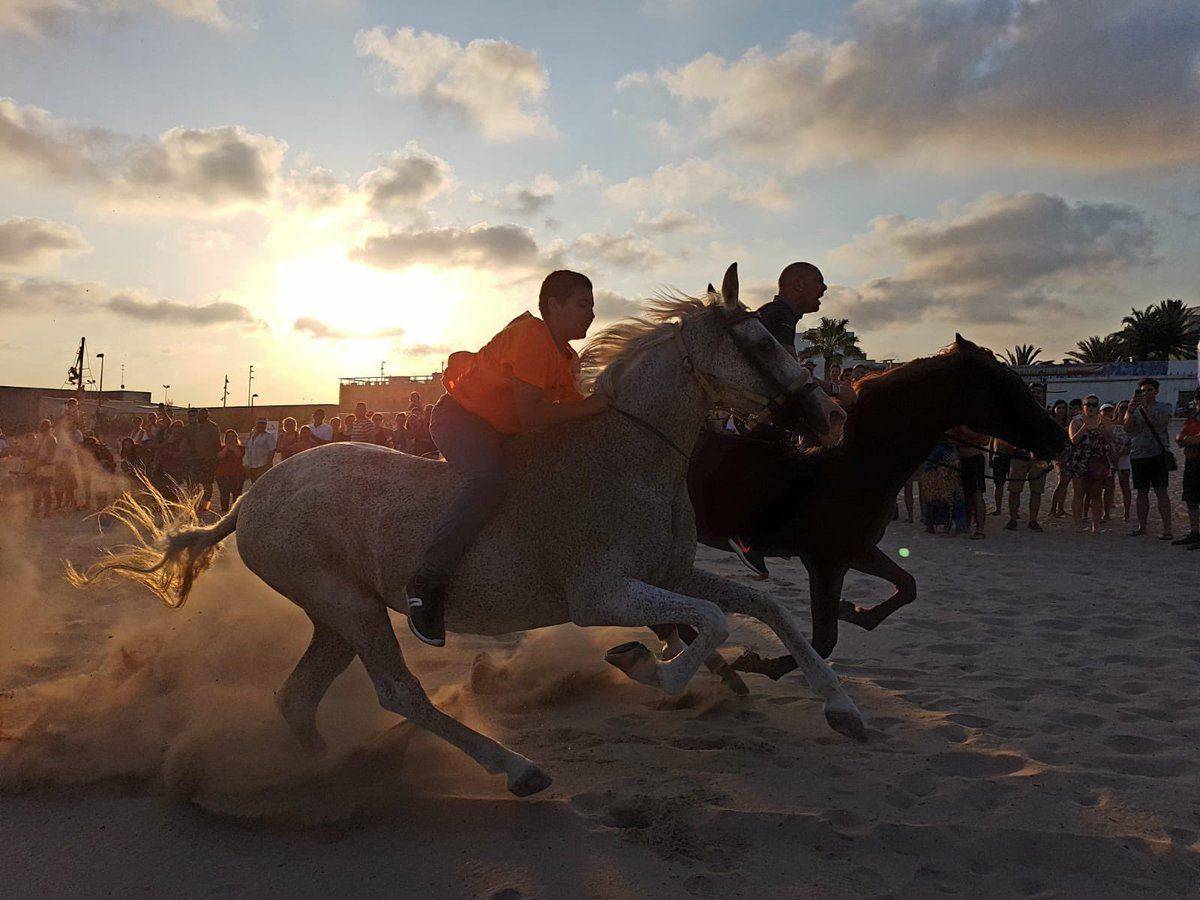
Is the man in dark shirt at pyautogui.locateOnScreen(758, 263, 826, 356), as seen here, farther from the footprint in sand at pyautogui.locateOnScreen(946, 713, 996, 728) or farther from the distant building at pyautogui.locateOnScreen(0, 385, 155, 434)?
the distant building at pyautogui.locateOnScreen(0, 385, 155, 434)

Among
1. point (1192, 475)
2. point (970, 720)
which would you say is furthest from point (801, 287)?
point (1192, 475)

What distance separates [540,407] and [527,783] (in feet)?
5.11

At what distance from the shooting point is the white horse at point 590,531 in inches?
140

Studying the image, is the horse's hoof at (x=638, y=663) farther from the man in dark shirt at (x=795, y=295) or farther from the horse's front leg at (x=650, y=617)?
the man in dark shirt at (x=795, y=295)

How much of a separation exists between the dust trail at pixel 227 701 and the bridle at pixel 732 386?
5.80 ft

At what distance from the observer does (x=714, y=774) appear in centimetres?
390

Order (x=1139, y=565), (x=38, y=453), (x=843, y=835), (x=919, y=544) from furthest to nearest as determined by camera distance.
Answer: (x=38, y=453) < (x=919, y=544) < (x=1139, y=565) < (x=843, y=835)

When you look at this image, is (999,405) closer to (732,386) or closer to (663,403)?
(732,386)

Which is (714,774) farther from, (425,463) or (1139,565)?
(1139,565)

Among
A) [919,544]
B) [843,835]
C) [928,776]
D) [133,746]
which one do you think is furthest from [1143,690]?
[919,544]

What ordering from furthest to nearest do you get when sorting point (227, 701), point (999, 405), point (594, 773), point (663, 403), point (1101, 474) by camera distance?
point (1101, 474) < point (999, 405) < point (227, 701) < point (594, 773) < point (663, 403)

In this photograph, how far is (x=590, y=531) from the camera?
3658mm

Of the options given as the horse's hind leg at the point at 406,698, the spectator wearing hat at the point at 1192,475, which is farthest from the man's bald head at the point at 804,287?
the spectator wearing hat at the point at 1192,475

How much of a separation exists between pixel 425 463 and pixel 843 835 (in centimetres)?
246
